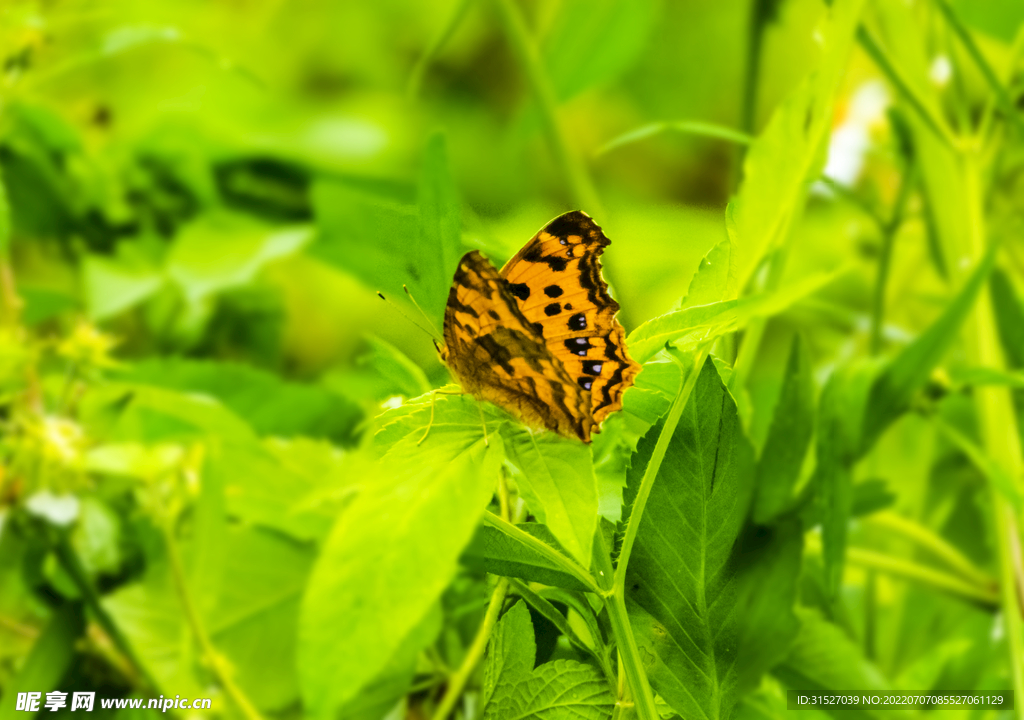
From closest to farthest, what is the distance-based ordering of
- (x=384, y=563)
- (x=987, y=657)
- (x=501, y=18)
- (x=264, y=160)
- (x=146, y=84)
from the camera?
(x=384, y=563) < (x=987, y=657) < (x=501, y=18) < (x=264, y=160) < (x=146, y=84)

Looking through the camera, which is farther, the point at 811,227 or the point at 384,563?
the point at 811,227

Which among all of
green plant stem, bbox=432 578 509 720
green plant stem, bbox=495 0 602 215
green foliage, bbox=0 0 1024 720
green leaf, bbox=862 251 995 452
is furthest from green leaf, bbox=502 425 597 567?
green plant stem, bbox=495 0 602 215

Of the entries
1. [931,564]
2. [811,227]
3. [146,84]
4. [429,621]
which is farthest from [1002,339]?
[146,84]

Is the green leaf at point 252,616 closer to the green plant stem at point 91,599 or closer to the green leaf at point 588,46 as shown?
the green plant stem at point 91,599

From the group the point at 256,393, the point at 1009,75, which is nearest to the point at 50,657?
the point at 256,393

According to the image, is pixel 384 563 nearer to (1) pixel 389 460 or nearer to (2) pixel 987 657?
(1) pixel 389 460

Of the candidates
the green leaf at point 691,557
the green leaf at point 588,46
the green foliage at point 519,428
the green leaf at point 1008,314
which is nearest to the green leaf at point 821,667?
the green foliage at point 519,428

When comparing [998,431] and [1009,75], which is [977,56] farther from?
[998,431]
